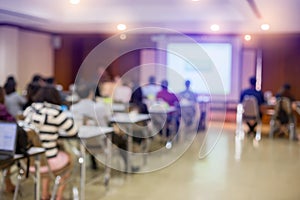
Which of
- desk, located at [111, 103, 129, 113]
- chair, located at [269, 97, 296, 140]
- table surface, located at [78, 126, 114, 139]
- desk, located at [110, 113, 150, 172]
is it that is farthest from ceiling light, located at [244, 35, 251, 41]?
table surface, located at [78, 126, 114, 139]

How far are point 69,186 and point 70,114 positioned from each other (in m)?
0.87

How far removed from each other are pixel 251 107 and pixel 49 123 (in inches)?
211

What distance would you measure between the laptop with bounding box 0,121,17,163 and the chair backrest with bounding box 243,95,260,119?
5.99 meters

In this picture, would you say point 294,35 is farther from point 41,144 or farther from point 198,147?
point 41,144

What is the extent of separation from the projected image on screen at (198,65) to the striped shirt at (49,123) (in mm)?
3092

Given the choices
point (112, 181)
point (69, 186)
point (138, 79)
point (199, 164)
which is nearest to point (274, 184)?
point (199, 164)

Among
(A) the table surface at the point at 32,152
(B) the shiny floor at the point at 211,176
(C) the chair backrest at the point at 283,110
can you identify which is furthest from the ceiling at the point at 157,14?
(A) the table surface at the point at 32,152

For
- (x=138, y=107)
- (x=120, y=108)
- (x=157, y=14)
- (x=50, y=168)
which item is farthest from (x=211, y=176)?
(x=157, y=14)

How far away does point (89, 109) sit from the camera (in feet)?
16.3

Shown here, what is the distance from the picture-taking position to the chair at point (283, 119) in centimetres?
800

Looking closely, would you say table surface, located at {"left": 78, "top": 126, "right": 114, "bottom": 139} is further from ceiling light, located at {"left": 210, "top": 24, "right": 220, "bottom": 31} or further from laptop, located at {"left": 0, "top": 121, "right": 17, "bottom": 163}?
ceiling light, located at {"left": 210, "top": 24, "right": 220, "bottom": 31}

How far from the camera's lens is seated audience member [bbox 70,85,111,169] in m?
4.70

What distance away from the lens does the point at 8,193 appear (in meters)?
4.23

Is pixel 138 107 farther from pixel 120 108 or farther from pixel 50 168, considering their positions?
pixel 50 168
